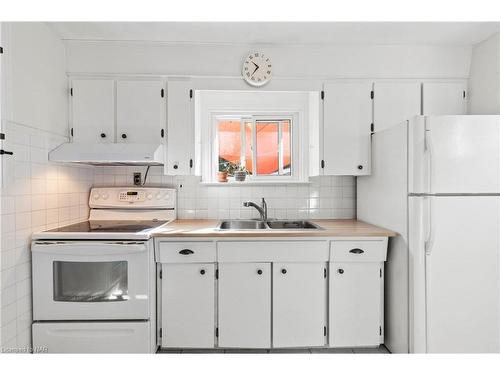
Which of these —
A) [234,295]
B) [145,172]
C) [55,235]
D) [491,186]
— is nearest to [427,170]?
[491,186]

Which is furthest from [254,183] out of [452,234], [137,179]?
[452,234]

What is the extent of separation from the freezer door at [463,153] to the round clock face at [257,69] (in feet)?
4.03

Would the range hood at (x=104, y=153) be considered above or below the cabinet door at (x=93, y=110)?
below

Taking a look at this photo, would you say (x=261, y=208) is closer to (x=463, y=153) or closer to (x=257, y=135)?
(x=257, y=135)

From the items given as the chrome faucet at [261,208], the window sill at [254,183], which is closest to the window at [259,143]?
the window sill at [254,183]

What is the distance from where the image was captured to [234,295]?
2154mm

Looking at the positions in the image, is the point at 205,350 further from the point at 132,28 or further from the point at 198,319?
the point at 132,28

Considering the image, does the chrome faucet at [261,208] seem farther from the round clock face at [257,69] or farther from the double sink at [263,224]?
the round clock face at [257,69]

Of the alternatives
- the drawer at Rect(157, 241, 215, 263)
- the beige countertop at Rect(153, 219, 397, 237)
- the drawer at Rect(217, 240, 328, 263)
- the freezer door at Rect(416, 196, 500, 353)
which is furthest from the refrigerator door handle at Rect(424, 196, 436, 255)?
the drawer at Rect(157, 241, 215, 263)

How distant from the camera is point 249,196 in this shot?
287 cm

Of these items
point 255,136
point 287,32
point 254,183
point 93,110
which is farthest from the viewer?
point 255,136

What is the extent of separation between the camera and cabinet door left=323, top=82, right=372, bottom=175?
252 cm

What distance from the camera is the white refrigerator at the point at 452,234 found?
1904 mm

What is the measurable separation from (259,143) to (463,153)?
5.40 feet
